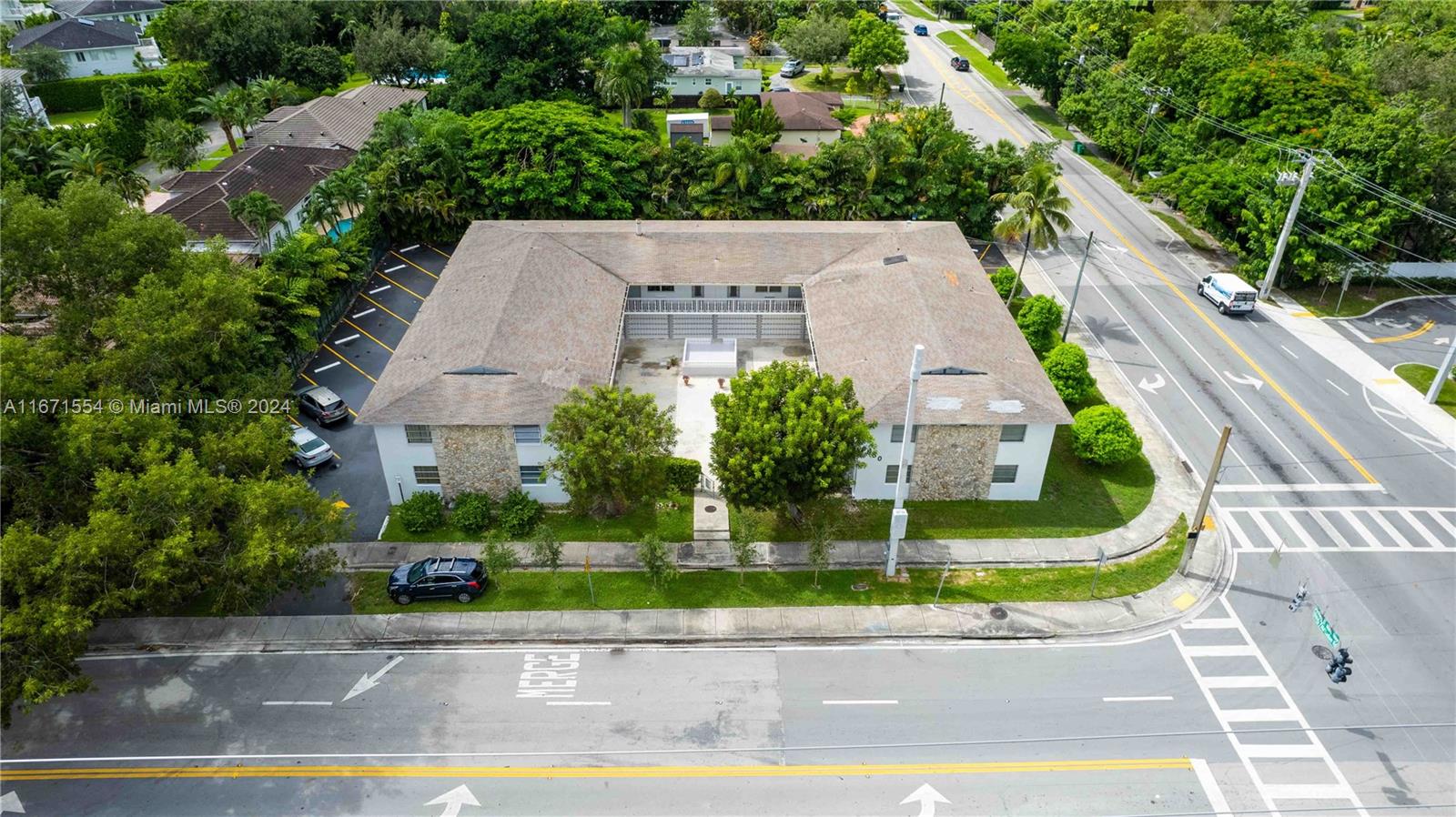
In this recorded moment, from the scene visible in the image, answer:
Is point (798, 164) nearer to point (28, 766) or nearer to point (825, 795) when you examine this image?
point (825, 795)

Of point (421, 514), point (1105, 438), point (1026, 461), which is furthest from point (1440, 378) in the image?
point (421, 514)

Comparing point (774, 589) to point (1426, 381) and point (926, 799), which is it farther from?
point (1426, 381)

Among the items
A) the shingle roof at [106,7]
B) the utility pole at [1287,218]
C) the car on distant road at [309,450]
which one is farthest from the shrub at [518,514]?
the shingle roof at [106,7]

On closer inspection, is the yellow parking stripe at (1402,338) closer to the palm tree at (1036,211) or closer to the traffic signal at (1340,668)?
the palm tree at (1036,211)

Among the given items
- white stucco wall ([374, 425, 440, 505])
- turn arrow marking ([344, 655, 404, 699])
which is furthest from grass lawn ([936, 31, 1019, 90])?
turn arrow marking ([344, 655, 404, 699])

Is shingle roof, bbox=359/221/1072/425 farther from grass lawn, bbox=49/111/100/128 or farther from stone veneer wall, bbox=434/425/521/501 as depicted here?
grass lawn, bbox=49/111/100/128

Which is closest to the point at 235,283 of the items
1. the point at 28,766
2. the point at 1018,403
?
the point at 28,766
